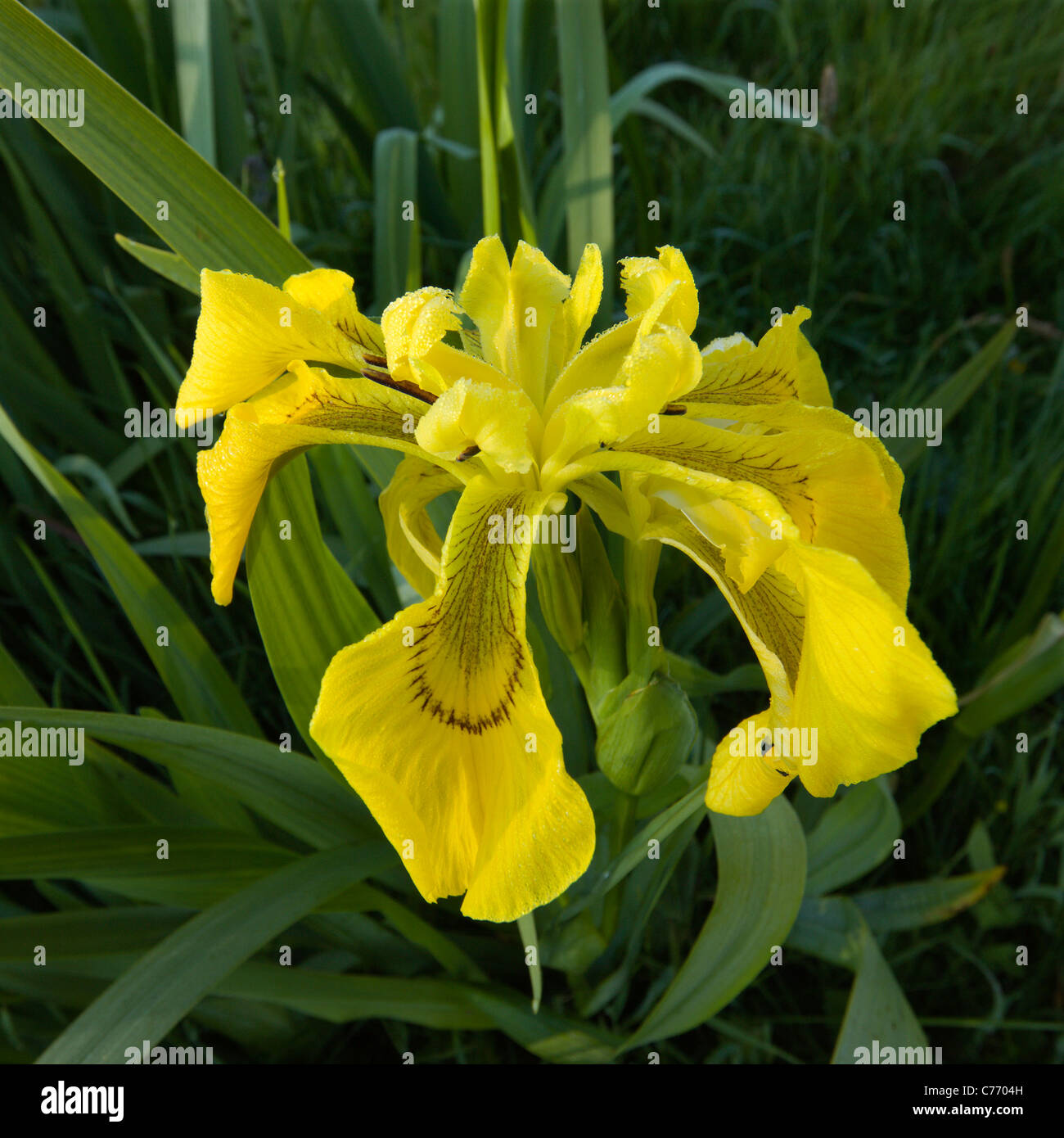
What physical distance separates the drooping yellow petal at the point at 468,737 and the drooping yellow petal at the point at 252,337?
0.82 feet

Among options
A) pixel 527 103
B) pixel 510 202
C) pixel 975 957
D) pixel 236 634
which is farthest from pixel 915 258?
pixel 236 634

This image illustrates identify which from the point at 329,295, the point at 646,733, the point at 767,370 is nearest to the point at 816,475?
the point at 767,370

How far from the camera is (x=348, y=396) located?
98 cm

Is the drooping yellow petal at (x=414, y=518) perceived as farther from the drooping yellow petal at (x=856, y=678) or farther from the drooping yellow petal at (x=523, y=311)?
the drooping yellow petal at (x=856, y=678)

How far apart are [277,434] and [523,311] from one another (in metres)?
0.28

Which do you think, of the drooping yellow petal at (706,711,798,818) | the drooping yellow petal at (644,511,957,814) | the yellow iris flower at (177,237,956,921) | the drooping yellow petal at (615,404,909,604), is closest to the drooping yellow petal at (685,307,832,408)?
the yellow iris flower at (177,237,956,921)

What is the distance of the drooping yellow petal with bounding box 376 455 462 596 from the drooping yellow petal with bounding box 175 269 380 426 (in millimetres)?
126

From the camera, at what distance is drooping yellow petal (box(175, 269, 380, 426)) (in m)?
0.88

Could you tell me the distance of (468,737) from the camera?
2.76 ft

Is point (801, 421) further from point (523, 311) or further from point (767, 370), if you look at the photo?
point (523, 311)

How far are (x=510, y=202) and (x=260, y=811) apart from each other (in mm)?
1097

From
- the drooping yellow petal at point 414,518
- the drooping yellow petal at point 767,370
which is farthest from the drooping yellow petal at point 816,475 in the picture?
the drooping yellow petal at point 414,518

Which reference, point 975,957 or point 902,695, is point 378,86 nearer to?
point 902,695

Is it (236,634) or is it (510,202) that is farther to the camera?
(236,634)
